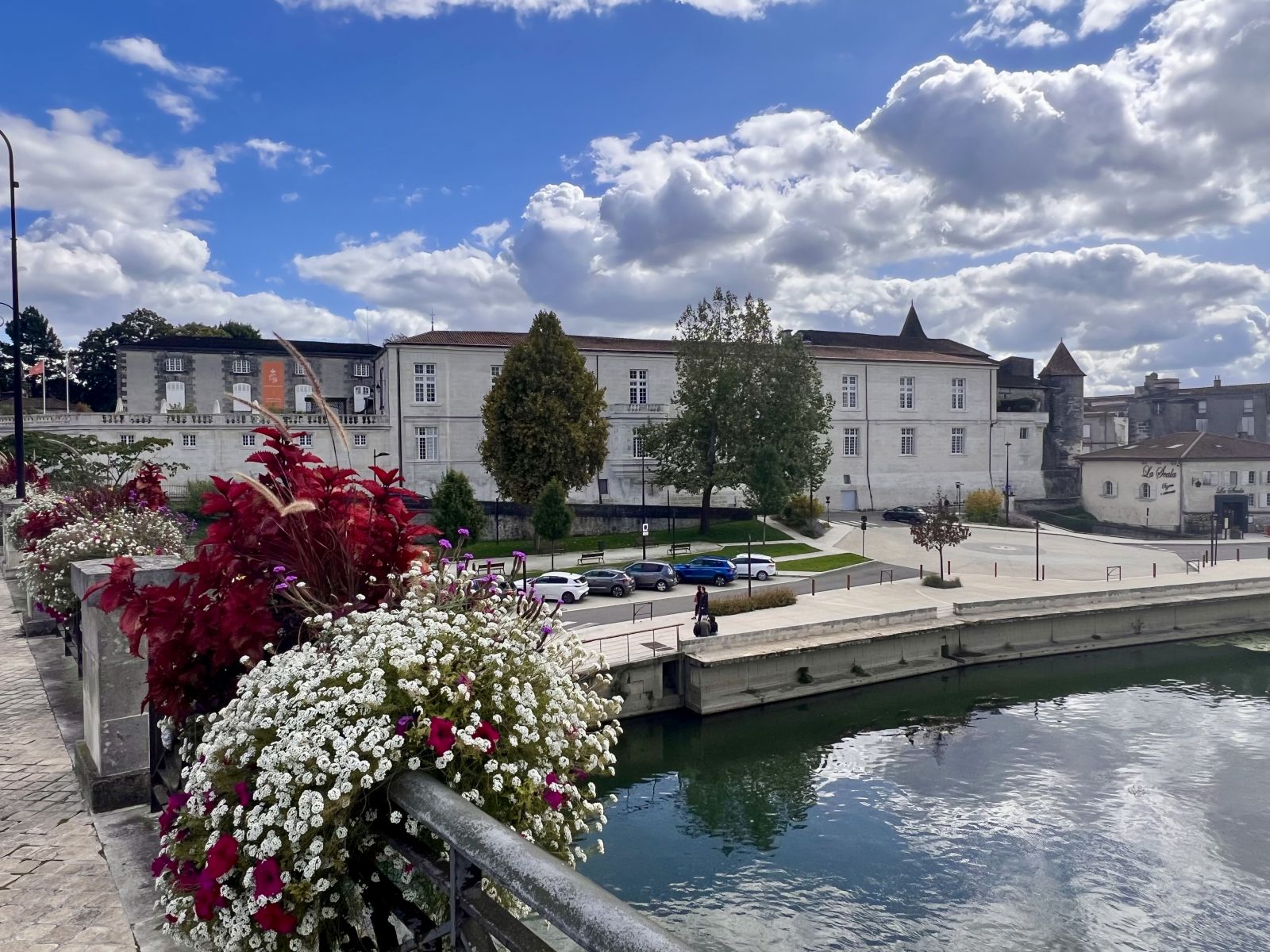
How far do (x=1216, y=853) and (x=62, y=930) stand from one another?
61.1 feet

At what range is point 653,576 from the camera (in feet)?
112

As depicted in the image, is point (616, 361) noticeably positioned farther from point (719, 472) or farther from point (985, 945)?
point (985, 945)

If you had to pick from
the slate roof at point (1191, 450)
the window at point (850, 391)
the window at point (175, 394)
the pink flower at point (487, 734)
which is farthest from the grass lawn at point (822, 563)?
the window at point (175, 394)

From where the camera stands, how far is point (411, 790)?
2807mm

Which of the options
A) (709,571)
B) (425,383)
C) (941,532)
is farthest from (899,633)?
(425,383)

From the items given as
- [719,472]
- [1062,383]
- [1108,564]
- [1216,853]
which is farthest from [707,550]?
[1062,383]

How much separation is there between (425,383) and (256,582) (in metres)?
51.4

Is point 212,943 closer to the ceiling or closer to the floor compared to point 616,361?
closer to the floor

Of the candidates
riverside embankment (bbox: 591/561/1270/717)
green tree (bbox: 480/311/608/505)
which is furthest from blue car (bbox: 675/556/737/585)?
green tree (bbox: 480/311/608/505)

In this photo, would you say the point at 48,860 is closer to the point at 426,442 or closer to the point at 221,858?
the point at 221,858

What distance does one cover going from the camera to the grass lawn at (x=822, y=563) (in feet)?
130

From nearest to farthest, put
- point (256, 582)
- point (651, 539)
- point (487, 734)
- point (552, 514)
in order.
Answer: point (487, 734) < point (256, 582) < point (552, 514) < point (651, 539)

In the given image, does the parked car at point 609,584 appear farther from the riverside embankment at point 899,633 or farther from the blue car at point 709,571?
the riverside embankment at point 899,633

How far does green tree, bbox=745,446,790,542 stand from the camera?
43250 mm
